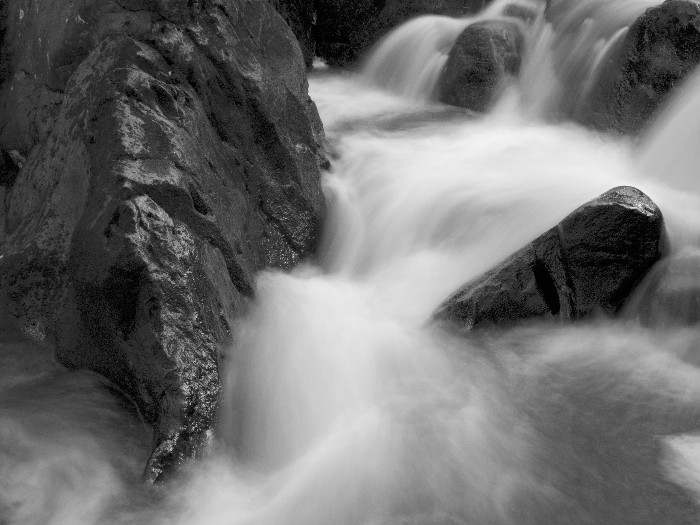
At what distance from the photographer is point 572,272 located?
4.94 meters

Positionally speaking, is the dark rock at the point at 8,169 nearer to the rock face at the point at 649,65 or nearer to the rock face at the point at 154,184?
the rock face at the point at 154,184

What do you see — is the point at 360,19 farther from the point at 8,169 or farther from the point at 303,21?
→ the point at 8,169

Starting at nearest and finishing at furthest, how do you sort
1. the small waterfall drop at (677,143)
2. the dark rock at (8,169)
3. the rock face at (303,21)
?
the dark rock at (8,169) → the small waterfall drop at (677,143) → the rock face at (303,21)

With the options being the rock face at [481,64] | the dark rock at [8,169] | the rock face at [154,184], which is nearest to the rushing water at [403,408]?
the rock face at [154,184]

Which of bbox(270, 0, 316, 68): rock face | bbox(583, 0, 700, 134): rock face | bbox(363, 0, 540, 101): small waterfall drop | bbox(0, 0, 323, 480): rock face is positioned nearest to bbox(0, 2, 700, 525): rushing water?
bbox(0, 0, 323, 480): rock face

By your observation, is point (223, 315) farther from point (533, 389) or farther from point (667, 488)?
point (667, 488)

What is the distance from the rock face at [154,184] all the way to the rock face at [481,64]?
3.57m

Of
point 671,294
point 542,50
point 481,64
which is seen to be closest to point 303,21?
point 481,64

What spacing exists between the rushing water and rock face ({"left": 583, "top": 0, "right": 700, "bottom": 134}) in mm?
1647

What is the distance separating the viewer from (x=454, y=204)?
20.6ft

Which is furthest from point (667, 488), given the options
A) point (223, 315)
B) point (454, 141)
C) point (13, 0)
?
point (13, 0)

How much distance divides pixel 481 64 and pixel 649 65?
2227mm

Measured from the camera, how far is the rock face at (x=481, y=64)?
30.0 feet

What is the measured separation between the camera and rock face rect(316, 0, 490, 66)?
36.5 ft
